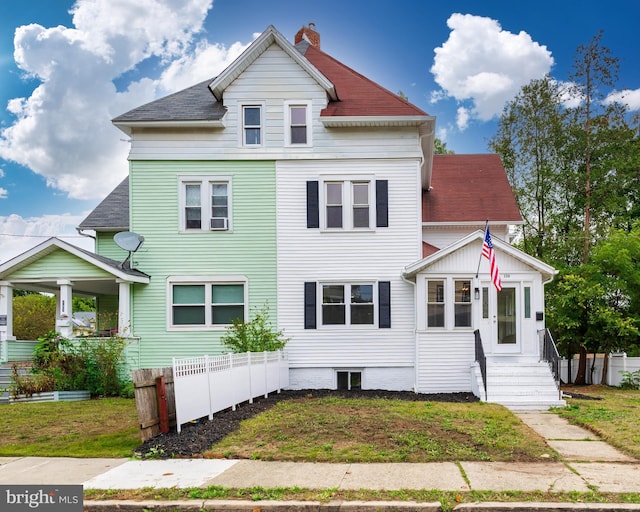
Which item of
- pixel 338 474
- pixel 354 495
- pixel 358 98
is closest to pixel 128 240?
pixel 358 98

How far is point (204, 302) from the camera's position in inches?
715

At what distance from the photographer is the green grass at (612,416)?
32.0ft

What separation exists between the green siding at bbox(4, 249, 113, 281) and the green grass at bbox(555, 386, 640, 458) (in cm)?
1208

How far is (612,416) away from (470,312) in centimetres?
517

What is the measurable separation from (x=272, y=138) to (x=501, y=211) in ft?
25.5

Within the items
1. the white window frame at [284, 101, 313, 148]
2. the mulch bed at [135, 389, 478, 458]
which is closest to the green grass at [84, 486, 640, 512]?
the mulch bed at [135, 389, 478, 458]

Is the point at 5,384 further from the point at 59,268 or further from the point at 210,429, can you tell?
the point at 210,429

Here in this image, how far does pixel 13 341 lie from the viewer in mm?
17219

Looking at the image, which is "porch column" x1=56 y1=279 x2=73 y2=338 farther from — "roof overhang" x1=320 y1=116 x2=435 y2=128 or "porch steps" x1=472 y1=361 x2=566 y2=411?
"porch steps" x1=472 y1=361 x2=566 y2=411

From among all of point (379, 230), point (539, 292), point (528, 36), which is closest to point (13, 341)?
point (379, 230)

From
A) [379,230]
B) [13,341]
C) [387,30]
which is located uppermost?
[387,30]

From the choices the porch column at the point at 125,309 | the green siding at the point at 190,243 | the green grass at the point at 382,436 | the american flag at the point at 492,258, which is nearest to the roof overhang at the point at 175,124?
the green siding at the point at 190,243

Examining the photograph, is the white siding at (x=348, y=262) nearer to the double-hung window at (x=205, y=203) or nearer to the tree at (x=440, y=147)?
the double-hung window at (x=205, y=203)

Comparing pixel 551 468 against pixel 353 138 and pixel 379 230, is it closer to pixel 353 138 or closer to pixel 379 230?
pixel 379 230
